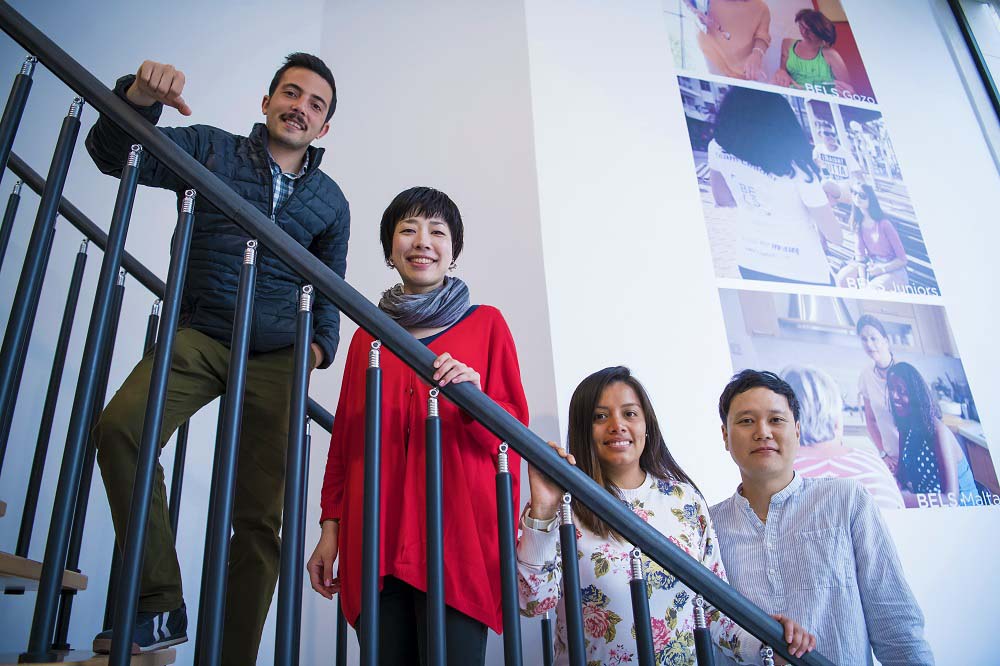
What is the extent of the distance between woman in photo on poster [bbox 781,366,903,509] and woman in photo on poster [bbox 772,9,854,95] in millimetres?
1496

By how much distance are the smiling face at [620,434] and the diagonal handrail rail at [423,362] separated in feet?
1.84

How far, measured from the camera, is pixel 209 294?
1511 millimetres

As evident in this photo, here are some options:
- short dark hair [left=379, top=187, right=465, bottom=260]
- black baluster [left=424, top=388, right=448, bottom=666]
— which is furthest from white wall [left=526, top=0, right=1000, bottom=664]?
black baluster [left=424, top=388, right=448, bottom=666]

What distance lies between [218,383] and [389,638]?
61 cm

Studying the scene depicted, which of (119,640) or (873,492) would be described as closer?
(119,640)

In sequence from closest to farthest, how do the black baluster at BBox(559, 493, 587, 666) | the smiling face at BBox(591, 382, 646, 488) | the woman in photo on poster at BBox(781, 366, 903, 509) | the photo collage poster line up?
the black baluster at BBox(559, 493, 587, 666), the smiling face at BBox(591, 382, 646, 488), the woman in photo on poster at BBox(781, 366, 903, 509), the photo collage poster

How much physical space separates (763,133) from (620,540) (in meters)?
2.37

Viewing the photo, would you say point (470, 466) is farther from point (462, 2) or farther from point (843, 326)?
point (462, 2)

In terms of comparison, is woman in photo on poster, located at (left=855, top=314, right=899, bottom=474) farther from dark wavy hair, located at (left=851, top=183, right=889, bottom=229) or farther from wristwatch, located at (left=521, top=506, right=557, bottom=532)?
wristwatch, located at (left=521, top=506, right=557, bottom=532)

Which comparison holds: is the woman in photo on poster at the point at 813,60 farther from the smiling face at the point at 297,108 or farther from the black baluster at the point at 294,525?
the black baluster at the point at 294,525

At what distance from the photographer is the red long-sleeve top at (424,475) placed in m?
1.17

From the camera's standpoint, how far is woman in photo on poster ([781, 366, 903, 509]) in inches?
107

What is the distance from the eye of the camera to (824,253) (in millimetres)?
3133

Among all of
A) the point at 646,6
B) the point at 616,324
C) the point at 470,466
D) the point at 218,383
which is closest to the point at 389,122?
the point at 616,324
